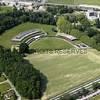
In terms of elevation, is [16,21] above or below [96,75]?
above

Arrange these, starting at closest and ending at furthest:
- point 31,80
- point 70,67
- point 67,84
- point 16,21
Answer: point 31,80, point 67,84, point 70,67, point 16,21

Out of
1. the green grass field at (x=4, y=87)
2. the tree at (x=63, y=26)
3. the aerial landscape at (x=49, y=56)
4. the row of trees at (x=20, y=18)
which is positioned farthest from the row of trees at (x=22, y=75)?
the row of trees at (x=20, y=18)

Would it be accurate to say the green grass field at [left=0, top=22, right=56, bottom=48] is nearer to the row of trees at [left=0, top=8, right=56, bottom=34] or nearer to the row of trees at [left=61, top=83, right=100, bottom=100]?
the row of trees at [left=0, top=8, right=56, bottom=34]

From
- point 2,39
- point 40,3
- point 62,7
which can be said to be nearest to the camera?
point 2,39

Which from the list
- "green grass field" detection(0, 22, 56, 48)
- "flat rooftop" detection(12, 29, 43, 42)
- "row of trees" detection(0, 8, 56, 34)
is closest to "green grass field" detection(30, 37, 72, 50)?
"flat rooftop" detection(12, 29, 43, 42)

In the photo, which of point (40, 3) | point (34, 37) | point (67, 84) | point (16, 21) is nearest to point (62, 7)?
point (40, 3)

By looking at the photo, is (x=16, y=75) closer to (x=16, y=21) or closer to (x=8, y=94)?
(x=8, y=94)

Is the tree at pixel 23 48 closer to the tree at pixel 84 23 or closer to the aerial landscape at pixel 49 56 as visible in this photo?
the aerial landscape at pixel 49 56
